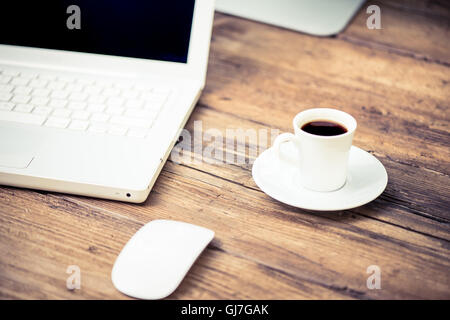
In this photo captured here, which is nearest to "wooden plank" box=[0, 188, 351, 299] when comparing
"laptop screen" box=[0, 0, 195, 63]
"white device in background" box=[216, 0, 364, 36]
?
"laptop screen" box=[0, 0, 195, 63]

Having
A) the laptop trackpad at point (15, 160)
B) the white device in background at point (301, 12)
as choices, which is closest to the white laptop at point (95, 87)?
the laptop trackpad at point (15, 160)

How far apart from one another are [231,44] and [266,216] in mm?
567

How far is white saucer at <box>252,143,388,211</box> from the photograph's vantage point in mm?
653

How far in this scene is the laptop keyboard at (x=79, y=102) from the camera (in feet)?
2.47

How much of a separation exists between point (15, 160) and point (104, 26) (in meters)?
0.29

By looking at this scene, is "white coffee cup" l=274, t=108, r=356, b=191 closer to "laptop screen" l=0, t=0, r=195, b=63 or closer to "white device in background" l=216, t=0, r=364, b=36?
"laptop screen" l=0, t=0, r=195, b=63

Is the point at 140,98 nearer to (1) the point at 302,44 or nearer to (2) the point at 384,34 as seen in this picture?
(1) the point at 302,44

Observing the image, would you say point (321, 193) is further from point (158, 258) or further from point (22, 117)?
point (22, 117)

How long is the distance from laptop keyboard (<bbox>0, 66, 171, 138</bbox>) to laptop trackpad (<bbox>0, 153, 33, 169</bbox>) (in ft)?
0.24

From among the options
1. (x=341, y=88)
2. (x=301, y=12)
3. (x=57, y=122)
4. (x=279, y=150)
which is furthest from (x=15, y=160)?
(x=301, y=12)

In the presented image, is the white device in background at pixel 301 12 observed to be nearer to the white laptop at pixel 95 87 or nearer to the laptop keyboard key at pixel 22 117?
the white laptop at pixel 95 87

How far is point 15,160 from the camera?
0.70m

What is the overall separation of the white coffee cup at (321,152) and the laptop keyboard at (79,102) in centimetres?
23
